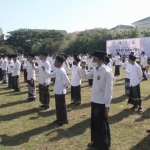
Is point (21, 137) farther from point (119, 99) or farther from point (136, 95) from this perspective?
point (119, 99)

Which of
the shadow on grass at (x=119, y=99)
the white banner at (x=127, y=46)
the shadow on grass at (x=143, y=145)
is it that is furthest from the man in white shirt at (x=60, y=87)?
the white banner at (x=127, y=46)

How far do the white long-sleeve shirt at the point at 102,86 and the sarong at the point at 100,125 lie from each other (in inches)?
5.8

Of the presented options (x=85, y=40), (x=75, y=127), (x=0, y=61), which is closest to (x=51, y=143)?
(x=75, y=127)

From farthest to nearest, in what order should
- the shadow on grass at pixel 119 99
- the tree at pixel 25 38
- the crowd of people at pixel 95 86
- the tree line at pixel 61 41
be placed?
the tree at pixel 25 38, the tree line at pixel 61 41, the shadow on grass at pixel 119 99, the crowd of people at pixel 95 86

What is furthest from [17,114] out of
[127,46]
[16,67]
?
[127,46]

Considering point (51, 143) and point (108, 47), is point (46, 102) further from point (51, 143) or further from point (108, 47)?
point (108, 47)

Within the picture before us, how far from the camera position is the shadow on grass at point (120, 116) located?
620 centimetres

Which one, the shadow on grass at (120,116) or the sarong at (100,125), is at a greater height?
the sarong at (100,125)

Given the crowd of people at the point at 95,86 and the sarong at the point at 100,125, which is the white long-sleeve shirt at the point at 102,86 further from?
the sarong at the point at 100,125

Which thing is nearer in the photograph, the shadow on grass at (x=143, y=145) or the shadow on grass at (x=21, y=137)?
the shadow on grass at (x=143, y=145)

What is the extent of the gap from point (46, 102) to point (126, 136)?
324 centimetres

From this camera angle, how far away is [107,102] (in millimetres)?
4055

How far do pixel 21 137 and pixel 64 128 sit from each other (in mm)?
1083

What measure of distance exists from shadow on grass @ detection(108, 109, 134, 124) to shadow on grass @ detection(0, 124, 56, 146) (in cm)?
161
